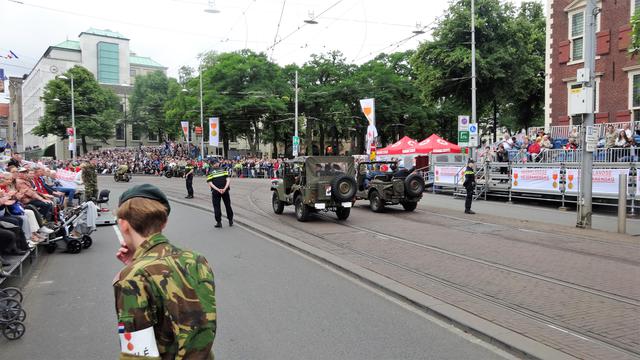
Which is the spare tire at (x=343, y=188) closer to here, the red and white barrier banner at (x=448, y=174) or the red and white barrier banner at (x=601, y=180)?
the red and white barrier banner at (x=601, y=180)

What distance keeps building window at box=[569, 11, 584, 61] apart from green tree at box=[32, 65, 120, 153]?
202 ft

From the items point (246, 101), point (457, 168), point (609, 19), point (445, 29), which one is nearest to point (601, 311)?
point (457, 168)

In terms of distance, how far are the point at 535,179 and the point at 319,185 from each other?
9692 mm

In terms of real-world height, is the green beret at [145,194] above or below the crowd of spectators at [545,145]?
below

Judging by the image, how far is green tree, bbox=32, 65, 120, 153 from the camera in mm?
69188

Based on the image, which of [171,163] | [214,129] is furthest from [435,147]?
[171,163]

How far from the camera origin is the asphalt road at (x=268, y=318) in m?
4.84

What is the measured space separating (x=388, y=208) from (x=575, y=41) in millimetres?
16115

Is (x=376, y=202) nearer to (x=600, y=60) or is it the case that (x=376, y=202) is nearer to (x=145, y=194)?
(x=145, y=194)

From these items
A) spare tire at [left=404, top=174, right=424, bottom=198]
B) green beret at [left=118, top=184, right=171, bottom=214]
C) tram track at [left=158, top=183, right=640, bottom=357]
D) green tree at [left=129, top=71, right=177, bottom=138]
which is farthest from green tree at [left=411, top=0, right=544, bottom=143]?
green tree at [left=129, top=71, right=177, bottom=138]

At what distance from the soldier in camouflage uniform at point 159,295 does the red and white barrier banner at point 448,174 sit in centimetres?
2245

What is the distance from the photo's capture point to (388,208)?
60.4 ft

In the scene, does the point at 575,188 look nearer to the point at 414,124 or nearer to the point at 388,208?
the point at 388,208

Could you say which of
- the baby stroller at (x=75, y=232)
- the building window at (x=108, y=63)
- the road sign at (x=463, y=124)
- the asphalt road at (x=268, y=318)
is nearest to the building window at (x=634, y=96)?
the road sign at (x=463, y=124)
